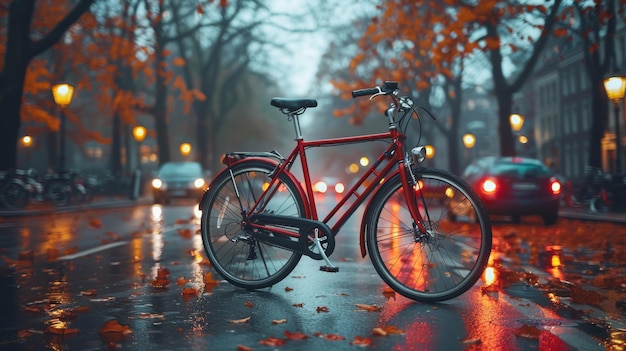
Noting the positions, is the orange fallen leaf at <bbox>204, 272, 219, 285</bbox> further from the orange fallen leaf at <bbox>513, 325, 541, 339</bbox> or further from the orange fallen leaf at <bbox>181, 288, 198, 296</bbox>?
the orange fallen leaf at <bbox>513, 325, 541, 339</bbox>

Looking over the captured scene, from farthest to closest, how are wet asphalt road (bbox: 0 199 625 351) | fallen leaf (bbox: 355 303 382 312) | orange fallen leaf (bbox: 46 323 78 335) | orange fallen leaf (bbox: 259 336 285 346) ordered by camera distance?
fallen leaf (bbox: 355 303 382 312), orange fallen leaf (bbox: 46 323 78 335), wet asphalt road (bbox: 0 199 625 351), orange fallen leaf (bbox: 259 336 285 346)

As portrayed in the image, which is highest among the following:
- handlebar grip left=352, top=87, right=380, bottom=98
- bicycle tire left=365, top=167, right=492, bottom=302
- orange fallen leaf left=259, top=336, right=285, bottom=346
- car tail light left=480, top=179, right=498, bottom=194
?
handlebar grip left=352, top=87, right=380, bottom=98

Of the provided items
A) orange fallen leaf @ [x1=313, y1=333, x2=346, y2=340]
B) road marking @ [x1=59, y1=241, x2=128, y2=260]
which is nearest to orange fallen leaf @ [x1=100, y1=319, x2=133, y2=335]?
orange fallen leaf @ [x1=313, y1=333, x2=346, y2=340]

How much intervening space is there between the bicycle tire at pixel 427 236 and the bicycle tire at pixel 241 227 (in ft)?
2.33

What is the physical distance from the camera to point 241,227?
6246mm

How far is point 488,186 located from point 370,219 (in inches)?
455

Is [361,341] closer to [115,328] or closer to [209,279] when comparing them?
[115,328]

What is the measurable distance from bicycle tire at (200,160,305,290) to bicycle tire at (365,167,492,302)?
2.33 feet

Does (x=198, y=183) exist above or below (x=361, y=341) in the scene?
above

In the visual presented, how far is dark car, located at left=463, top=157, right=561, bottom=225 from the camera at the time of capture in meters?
16.5

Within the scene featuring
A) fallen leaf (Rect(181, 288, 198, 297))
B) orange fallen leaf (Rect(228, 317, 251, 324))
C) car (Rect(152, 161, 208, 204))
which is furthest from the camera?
car (Rect(152, 161, 208, 204))

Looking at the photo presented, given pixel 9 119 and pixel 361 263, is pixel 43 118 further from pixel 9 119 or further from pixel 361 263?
pixel 361 263

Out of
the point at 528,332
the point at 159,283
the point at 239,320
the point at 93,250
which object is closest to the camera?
the point at 528,332

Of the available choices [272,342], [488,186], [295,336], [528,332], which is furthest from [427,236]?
[488,186]
